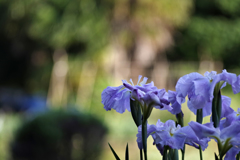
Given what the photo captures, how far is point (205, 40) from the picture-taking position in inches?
Result: 523

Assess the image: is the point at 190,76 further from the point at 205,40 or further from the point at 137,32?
the point at 205,40

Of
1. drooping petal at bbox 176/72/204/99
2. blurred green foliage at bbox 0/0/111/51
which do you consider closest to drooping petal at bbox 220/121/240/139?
drooping petal at bbox 176/72/204/99

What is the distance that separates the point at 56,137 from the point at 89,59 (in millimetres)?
6268

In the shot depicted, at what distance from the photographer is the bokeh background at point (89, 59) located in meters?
3.62

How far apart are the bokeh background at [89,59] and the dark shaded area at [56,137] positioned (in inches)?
0.4

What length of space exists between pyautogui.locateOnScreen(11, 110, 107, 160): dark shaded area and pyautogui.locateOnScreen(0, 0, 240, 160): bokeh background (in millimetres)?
11

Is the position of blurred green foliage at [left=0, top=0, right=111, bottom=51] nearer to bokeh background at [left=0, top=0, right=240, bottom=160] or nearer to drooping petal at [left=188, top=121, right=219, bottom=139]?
bokeh background at [left=0, top=0, right=240, bottom=160]

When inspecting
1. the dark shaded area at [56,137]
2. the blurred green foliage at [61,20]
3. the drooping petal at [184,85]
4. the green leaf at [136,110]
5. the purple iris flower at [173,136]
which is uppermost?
the blurred green foliage at [61,20]

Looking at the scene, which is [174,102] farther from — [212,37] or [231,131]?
[212,37]

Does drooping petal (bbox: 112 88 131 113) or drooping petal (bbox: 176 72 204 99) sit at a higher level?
drooping petal (bbox: 176 72 204 99)

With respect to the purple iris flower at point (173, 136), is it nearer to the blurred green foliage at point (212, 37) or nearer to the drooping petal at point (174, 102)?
the drooping petal at point (174, 102)

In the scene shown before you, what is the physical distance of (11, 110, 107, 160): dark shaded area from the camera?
342 centimetres

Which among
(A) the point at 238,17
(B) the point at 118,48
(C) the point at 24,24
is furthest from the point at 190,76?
(A) the point at 238,17

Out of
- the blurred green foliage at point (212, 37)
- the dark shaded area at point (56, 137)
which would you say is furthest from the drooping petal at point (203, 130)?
the blurred green foliage at point (212, 37)
